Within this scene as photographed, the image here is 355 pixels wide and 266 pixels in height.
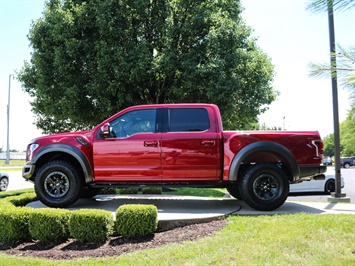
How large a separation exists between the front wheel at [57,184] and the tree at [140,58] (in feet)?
18.9

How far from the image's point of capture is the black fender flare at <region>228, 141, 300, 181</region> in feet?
20.8

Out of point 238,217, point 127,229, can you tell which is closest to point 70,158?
point 127,229

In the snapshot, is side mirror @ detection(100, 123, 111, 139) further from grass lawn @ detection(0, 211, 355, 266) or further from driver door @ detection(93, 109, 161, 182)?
grass lawn @ detection(0, 211, 355, 266)

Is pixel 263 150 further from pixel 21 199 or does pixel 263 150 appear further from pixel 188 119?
pixel 21 199

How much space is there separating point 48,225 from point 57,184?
5.46ft

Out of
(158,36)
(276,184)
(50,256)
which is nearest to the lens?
(50,256)

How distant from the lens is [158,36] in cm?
1335

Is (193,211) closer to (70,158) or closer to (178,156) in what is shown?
(178,156)

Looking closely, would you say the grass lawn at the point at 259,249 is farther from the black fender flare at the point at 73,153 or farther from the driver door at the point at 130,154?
the black fender flare at the point at 73,153

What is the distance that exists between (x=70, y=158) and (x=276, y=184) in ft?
13.7

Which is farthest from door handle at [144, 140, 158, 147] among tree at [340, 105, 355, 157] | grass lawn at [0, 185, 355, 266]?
tree at [340, 105, 355, 157]

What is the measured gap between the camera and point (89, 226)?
5.12m

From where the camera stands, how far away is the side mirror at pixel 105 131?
261 inches

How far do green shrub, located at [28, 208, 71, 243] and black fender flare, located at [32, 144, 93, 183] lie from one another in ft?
4.43
